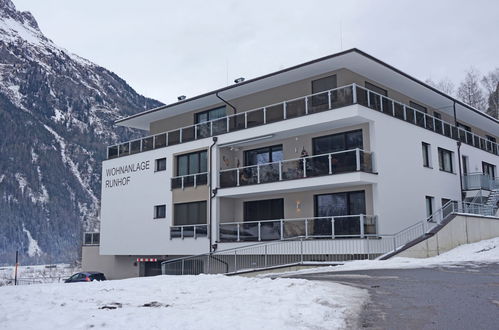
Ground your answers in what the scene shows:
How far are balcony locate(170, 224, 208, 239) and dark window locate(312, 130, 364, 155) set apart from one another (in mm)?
6806

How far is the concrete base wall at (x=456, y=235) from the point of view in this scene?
67.1 ft

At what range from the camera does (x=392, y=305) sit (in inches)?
366

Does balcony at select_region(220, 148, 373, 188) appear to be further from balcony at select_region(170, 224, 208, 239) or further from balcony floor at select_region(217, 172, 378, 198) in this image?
balcony at select_region(170, 224, 208, 239)

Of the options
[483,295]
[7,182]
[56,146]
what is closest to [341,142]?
[483,295]

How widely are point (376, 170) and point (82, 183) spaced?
163320 millimetres

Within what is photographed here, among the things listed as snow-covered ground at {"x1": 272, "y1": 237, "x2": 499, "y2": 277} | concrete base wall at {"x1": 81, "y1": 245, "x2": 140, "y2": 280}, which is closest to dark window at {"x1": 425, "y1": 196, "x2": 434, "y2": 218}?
snow-covered ground at {"x1": 272, "y1": 237, "x2": 499, "y2": 277}

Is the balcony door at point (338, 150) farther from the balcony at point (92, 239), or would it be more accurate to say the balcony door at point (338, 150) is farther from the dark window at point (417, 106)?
the balcony at point (92, 239)

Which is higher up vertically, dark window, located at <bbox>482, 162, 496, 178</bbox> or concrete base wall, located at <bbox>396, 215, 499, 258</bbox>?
dark window, located at <bbox>482, 162, 496, 178</bbox>

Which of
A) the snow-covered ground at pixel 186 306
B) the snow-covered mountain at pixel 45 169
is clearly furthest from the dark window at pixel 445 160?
the snow-covered mountain at pixel 45 169

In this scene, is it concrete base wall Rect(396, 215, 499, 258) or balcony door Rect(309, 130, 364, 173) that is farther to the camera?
balcony door Rect(309, 130, 364, 173)

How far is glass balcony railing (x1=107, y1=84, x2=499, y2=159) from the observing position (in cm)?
2298

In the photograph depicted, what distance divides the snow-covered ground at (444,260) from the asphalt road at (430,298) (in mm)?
1842

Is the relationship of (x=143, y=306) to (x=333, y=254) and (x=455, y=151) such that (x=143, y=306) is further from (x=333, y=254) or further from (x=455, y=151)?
(x=455, y=151)

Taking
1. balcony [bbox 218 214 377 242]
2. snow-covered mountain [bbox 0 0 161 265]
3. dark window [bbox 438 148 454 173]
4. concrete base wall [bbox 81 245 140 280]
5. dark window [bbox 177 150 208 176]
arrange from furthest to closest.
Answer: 1. snow-covered mountain [bbox 0 0 161 265]
2. concrete base wall [bbox 81 245 140 280]
3. dark window [bbox 177 150 208 176]
4. dark window [bbox 438 148 454 173]
5. balcony [bbox 218 214 377 242]
